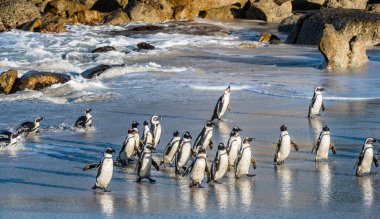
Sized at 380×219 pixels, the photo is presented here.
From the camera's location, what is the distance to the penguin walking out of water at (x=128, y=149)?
11.8m

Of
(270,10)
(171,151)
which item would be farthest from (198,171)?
(270,10)

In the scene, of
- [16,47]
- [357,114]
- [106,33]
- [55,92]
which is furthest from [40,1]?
[357,114]

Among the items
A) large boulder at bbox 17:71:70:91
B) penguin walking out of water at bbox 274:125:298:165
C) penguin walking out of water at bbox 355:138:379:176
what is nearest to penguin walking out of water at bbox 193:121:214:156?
penguin walking out of water at bbox 274:125:298:165

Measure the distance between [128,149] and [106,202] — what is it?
7.50ft

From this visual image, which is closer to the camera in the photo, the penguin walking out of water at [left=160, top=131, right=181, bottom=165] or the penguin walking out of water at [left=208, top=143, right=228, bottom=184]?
the penguin walking out of water at [left=208, top=143, right=228, bottom=184]

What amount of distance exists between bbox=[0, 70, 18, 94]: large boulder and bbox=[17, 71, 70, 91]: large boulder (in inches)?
8.4

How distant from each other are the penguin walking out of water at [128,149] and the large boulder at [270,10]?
3084 centimetres

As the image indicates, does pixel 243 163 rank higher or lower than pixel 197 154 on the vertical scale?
→ lower

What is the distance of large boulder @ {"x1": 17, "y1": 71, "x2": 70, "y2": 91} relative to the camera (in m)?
20.8

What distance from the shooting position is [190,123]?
15.1 meters

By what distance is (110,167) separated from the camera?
10305mm

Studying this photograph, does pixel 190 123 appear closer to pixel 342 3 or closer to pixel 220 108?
pixel 220 108

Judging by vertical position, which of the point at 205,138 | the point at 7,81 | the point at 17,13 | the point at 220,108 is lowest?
the point at 205,138

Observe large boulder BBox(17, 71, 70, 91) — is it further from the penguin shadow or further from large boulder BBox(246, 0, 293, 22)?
large boulder BBox(246, 0, 293, 22)
